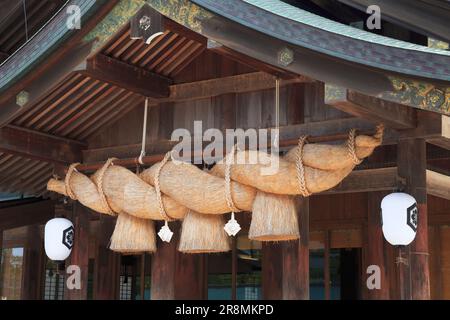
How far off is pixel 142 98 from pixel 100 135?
652 millimetres

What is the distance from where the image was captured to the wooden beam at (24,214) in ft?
36.2

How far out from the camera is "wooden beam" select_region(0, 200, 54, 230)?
11.0 meters

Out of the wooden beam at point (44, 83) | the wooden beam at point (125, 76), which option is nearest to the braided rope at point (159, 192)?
the wooden beam at point (125, 76)

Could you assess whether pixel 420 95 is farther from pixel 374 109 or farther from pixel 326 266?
pixel 326 266

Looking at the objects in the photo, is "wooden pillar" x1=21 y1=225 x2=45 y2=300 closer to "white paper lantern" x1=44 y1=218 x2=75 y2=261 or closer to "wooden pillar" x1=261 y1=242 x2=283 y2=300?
"white paper lantern" x1=44 y1=218 x2=75 y2=261

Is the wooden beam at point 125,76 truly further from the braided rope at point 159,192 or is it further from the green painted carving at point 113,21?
the braided rope at point 159,192

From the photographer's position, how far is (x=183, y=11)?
6.95 m

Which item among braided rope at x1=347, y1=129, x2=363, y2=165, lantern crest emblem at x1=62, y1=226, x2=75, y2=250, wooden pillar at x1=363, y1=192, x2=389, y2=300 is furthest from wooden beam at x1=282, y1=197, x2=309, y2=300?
lantern crest emblem at x1=62, y1=226, x2=75, y2=250

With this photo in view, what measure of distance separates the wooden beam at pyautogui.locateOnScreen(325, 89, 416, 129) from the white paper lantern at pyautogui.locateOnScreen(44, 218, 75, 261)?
3.69 m

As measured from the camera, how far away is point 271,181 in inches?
286

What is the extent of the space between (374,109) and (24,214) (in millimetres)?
6074

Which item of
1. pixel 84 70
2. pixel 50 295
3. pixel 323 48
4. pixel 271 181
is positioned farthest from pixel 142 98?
pixel 50 295

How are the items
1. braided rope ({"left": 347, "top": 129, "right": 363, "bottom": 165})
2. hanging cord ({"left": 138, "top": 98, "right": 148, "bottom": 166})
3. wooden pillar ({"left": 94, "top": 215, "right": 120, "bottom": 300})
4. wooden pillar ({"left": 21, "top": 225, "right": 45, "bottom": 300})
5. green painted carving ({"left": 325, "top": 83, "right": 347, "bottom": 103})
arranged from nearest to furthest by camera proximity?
green painted carving ({"left": 325, "top": 83, "right": 347, "bottom": 103})
braided rope ({"left": 347, "top": 129, "right": 363, "bottom": 165})
hanging cord ({"left": 138, "top": 98, "right": 148, "bottom": 166})
wooden pillar ({"left": 94, "top": 215, "right": 120, "bottom": 300})
wooden pillar ({"left": 21, "top": 225, "right": 45, "bottom": 300})
